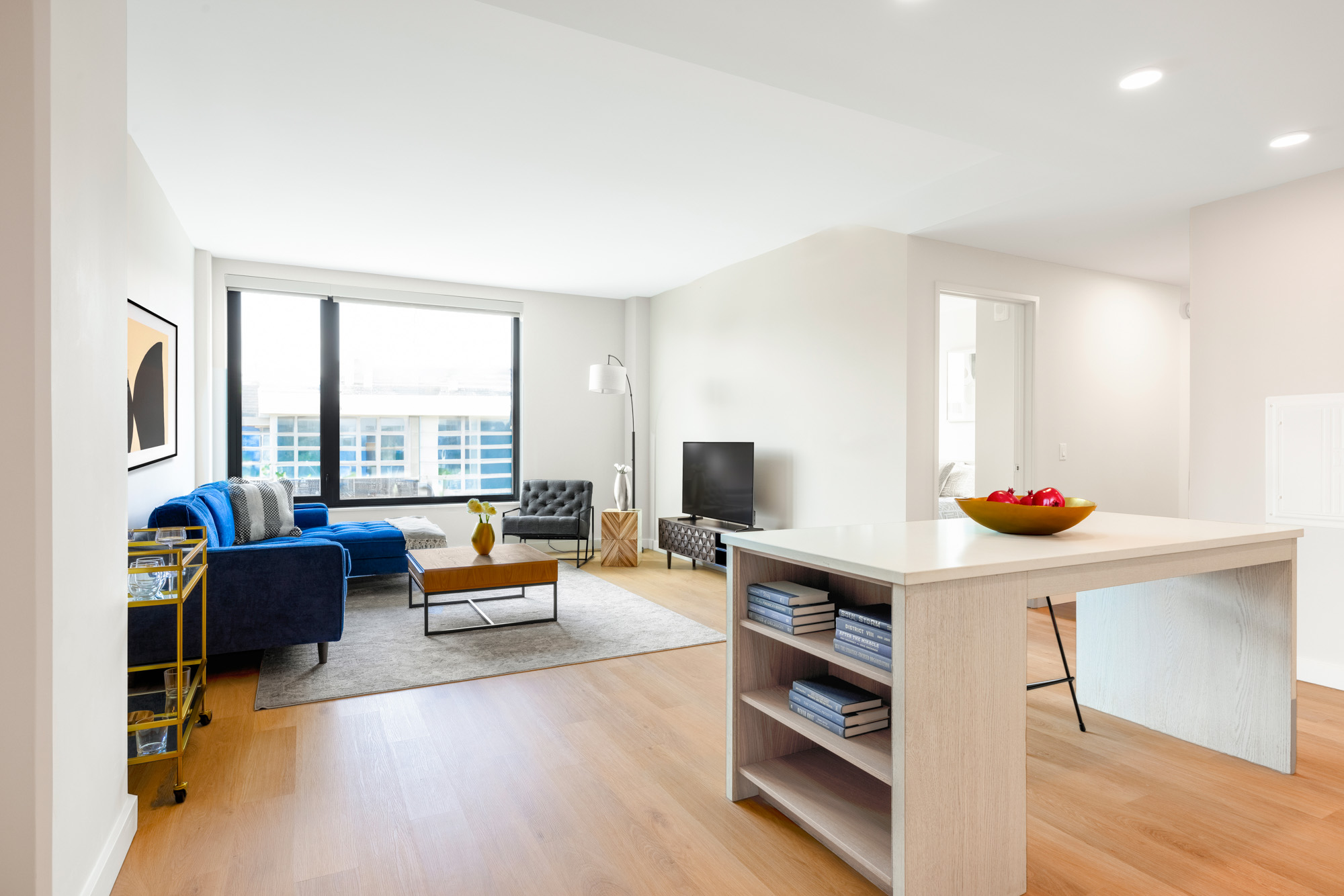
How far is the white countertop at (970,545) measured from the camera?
5.53ft

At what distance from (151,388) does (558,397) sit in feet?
12.6

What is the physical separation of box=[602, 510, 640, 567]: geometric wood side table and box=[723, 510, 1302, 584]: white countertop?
4.02 metres

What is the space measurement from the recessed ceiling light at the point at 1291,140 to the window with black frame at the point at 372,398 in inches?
232

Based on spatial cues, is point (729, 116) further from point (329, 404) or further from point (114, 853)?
point (329, 404)

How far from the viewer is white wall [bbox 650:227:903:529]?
4672 mm

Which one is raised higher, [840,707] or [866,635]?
[866,635]

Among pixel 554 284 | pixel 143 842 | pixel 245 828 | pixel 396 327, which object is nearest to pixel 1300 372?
pixel 245 828

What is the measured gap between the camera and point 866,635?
1793 mm

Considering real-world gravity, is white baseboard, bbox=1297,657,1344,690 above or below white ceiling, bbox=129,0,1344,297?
below

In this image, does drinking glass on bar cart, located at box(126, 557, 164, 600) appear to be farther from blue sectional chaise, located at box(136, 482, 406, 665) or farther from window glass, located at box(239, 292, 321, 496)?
window glass, located at box(239, 292, 321, 496)

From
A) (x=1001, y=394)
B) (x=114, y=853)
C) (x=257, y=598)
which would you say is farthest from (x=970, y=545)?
(x=1001, y=394)

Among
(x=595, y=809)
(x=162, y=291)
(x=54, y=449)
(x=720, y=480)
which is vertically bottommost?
(x=595, y=809)

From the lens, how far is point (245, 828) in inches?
80.8

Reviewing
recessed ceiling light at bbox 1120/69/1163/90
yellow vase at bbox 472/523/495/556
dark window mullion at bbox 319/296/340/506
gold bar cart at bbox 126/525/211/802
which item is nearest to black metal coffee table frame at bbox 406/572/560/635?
yellow vase at bbox 472/523/495/556
